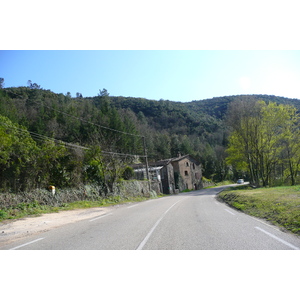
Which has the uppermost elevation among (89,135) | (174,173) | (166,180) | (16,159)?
(89,135)

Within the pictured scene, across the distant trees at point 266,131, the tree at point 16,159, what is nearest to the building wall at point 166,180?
the distant trees at point 266,131

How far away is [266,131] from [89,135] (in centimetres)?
2485

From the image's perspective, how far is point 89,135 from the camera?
40719mm

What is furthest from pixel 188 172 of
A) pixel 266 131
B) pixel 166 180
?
pixel 266 131

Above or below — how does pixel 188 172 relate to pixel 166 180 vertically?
above

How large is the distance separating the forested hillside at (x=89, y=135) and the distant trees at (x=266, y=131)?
2.10 metres

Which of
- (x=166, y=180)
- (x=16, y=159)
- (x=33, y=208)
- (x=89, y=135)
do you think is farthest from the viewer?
(x=166, y=180)

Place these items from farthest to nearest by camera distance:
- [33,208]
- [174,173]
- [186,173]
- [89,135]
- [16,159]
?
[186,173] → [174,173] → [89,135] → [16,159] → [33,208]


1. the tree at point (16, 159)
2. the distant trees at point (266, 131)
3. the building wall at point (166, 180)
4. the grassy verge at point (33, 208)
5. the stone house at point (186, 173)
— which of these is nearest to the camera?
the grassy verge at point (33, 208)

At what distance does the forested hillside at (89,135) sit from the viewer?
19.6m

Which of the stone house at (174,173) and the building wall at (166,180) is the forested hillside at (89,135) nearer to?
the stone house at (174,173)

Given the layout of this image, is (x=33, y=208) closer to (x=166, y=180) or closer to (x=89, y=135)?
(x=89, y=135)

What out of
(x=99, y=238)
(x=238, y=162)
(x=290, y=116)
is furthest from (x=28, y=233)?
(x=238, y=162)

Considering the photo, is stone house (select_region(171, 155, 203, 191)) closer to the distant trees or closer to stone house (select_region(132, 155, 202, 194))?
stone house (select_region(132, 155, 202, 194))
